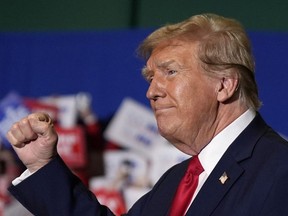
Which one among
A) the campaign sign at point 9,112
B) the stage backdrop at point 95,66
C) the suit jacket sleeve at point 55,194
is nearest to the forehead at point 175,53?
the suit jacket sleeve at point 55,194

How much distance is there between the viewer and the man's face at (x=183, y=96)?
151 cm

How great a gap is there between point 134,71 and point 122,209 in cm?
57

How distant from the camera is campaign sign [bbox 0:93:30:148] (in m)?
3.35

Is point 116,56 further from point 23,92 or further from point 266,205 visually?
point 266,205

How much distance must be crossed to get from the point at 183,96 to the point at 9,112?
198cm

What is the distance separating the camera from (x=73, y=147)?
3271mm

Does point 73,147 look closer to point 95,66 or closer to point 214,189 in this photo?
point 95,66

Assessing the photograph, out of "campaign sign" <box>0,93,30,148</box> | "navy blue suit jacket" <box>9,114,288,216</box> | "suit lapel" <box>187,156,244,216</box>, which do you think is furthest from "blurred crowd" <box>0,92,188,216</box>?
"suit lapel" <box>187,156,244,216</box>

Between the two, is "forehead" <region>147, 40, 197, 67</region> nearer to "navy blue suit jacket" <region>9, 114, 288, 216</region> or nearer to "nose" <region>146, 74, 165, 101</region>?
"nose" <region>146, 74, 165, 101</region>

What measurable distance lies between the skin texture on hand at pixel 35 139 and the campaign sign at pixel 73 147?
1711 mm

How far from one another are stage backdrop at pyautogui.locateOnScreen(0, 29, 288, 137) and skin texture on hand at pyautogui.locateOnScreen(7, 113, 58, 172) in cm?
143

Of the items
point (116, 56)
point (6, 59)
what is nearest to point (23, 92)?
point (6, 59)

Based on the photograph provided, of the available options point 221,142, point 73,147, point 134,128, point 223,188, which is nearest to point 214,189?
point 223,188

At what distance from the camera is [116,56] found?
3162mm
